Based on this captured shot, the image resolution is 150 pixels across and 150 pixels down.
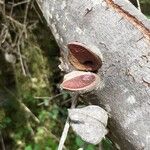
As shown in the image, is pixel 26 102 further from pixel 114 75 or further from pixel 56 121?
pixel 114 75

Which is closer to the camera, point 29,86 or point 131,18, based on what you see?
point 131,18

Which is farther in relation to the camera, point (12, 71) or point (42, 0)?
point (12, 71)

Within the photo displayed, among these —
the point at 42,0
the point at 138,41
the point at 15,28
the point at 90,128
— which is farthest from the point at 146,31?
the point at 15,28

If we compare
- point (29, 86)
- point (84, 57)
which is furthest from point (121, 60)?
point (29, 86)

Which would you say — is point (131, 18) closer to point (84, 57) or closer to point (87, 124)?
point (84, 57)

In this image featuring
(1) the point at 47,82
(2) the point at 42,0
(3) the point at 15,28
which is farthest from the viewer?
(1) the point at 47,82

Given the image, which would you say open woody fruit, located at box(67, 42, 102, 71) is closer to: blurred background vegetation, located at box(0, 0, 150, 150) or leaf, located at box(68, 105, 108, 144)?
leaf, located at box(68, 105, 108, 144)

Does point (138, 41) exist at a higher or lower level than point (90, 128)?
higher
